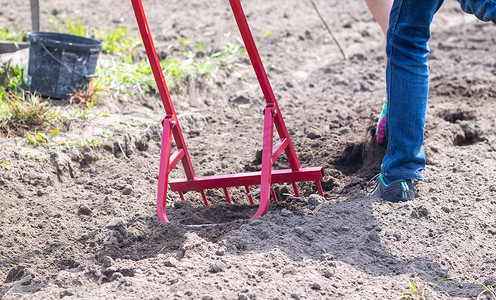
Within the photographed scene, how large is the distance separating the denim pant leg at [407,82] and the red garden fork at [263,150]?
450mm

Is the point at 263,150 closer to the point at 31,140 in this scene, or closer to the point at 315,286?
the point at 315,286

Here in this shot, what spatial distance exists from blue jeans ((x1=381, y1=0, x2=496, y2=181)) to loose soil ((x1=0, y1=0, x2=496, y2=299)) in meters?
0.23

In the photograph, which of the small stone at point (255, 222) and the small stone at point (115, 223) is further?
the small stone at point (115, 223)

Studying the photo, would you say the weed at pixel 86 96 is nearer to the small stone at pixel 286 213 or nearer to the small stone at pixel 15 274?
the small stone at pixel 15 274

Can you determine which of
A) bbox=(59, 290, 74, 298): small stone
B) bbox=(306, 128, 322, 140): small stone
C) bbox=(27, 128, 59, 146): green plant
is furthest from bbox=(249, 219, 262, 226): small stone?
bbox=(27, 128, 59, 146): green plant

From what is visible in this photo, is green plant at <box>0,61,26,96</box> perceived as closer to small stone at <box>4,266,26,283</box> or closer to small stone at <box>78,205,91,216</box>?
small stone at <box>78,205,91,216</box>

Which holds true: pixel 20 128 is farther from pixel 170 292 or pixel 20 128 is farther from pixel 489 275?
pixel 489 275

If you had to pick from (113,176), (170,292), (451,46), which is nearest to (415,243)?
(170,292)

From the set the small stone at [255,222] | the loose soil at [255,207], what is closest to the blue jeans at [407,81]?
the loose soil at [255,207]

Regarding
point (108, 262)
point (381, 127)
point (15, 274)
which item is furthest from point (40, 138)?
point (381, 127)

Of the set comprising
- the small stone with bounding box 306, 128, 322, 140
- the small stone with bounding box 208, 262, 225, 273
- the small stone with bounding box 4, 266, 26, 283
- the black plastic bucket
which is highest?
the black plastic bucket

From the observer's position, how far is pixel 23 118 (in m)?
3.38

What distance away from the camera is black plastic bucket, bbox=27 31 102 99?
12.8 feet

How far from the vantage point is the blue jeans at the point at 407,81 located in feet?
7.37
